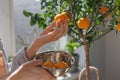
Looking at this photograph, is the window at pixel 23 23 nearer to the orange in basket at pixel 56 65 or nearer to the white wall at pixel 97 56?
the white wall at pixel 97 56

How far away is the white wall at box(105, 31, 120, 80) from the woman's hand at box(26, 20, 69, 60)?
3.42ft

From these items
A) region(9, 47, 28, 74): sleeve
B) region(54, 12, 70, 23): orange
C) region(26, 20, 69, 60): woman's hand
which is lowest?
region(9, 47, 28, 74): sleeve

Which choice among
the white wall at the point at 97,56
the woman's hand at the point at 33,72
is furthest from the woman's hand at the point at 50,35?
the white wall at the point at 97,56

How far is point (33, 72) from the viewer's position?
2.07ft

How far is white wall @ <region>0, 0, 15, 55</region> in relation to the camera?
135cm

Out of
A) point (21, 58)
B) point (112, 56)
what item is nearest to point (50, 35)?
point (21, 58)

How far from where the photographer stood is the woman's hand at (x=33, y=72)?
63 cm

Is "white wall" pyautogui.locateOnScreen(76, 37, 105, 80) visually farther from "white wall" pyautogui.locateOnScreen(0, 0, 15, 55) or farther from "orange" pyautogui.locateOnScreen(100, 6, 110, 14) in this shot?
"orange" pyautogui.locateOnScreen(100, 6, 110, 14)

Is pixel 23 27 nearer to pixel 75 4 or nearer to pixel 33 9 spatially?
pixel 33 9

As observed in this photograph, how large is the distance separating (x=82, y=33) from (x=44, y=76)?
1.01 ft

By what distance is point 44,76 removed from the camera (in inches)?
24.8

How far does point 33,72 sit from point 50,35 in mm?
161

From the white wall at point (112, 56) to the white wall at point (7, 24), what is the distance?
0.75m

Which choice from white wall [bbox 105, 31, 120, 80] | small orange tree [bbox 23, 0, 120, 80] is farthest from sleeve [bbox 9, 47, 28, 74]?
white wall [bbox 105, 31, 120, 80]
